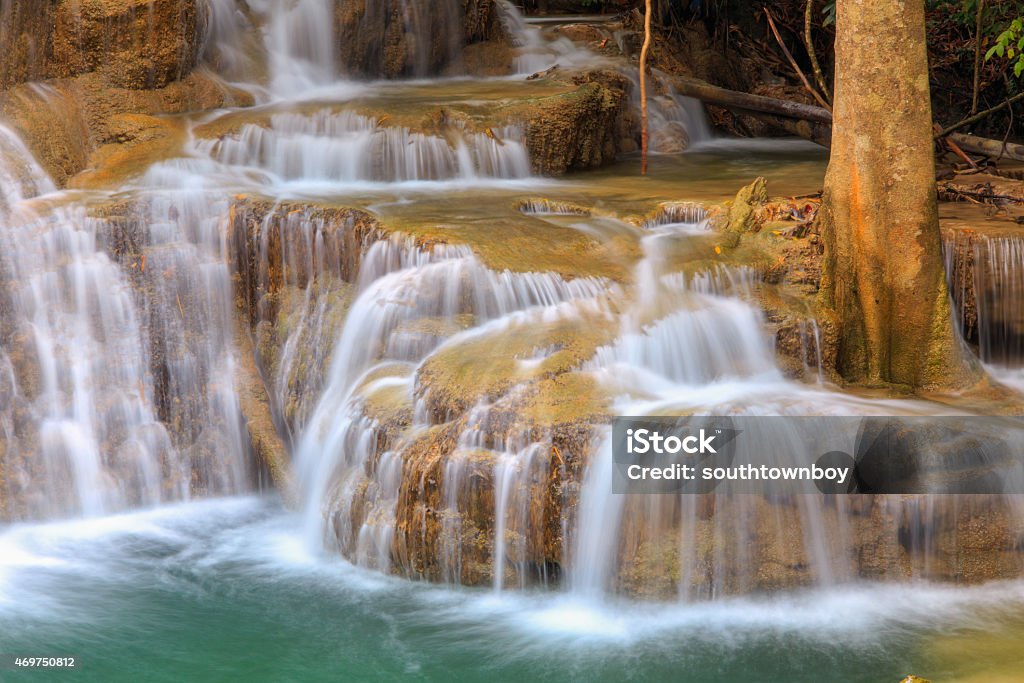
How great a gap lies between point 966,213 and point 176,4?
6820mm

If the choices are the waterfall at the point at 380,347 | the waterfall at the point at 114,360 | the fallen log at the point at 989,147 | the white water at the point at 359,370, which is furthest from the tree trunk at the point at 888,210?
the waterfall at the point at 114,360

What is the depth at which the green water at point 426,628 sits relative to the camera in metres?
5.85

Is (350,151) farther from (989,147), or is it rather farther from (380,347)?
(989,147)

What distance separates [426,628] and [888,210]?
363 centimetres

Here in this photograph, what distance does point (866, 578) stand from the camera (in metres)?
6.39

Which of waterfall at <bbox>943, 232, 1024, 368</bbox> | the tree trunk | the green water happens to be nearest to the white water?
the green water

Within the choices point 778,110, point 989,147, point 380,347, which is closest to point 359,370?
point 380,347

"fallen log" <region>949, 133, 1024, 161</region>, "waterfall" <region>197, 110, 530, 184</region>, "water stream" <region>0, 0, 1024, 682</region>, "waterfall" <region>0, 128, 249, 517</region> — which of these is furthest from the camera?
"fallen log" <region>949, 133, 1024, 161</region>

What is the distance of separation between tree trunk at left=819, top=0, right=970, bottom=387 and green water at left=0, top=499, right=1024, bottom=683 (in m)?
1.60

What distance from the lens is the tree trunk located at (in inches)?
286

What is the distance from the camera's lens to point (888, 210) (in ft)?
24.0

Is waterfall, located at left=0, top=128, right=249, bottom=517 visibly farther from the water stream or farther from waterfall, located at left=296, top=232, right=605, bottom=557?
waterfall, located at left=296, top=232, right=605, bottom=557

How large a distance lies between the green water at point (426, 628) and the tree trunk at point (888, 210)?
1597mm

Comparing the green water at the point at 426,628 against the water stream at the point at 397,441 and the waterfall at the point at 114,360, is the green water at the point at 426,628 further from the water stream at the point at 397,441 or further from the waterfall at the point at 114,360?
the waterfall at the point at 114,360
